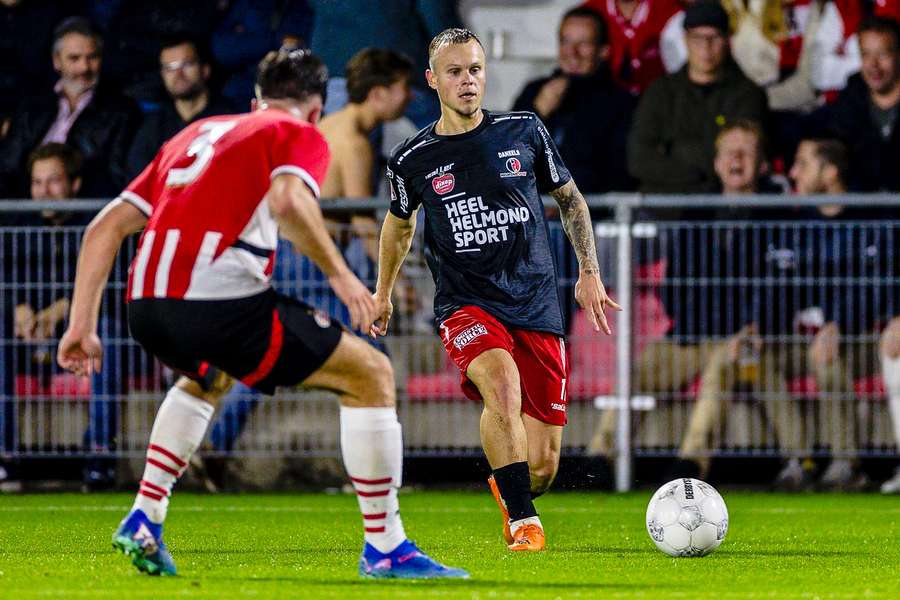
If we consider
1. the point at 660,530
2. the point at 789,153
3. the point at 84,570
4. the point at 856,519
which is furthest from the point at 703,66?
the point at 84,570

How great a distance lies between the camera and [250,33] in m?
13.3

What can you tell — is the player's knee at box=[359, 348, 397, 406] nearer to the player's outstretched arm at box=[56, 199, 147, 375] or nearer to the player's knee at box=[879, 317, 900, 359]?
the player's outstretched arm at box=[56, 199, 147, 375]

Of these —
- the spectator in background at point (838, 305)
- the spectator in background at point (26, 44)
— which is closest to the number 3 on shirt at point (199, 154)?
the spectator in background at point (838, 305)

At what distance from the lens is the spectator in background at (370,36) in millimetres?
13141

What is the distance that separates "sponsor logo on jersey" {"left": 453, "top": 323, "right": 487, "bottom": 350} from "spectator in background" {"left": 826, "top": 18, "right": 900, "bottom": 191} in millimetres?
5352

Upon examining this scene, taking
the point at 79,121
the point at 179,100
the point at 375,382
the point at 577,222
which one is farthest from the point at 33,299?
Result: the point at 375,382

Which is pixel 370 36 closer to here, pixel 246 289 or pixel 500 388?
pixel 500 388

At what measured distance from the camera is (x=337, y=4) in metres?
13.2

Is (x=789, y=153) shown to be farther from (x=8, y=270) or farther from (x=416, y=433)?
(x=8, y=270)

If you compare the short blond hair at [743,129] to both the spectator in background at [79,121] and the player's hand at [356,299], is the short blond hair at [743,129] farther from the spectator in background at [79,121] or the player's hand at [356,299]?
the player's hand at [356,299]

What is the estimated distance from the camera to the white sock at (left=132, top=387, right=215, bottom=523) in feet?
20.4

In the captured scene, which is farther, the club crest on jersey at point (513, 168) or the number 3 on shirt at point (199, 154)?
the club crest on jersey at point (513, 168)

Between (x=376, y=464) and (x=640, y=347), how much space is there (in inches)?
234

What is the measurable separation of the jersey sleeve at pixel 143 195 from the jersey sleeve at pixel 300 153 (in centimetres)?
51
